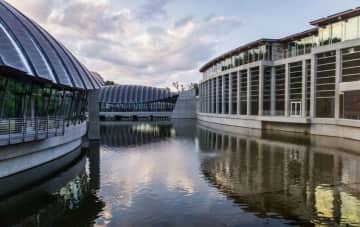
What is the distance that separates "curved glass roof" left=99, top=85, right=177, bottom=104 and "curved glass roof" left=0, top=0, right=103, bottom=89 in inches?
3133

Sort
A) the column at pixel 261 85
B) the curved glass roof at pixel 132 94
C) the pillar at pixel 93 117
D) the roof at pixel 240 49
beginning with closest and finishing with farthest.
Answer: the pillar at pixel 93 117, the column at pixel 261 85, the roof at pixel 240 49, the curved glass roof at pixel 132 94

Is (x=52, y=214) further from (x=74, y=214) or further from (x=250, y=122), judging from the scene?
(x=250, y=122)

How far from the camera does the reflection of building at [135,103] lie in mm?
111062

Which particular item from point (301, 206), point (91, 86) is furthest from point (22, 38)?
point (301, 206)

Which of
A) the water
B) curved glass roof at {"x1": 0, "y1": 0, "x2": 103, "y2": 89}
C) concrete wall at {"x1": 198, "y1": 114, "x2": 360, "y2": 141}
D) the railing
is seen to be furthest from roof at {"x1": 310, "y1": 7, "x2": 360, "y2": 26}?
the railing

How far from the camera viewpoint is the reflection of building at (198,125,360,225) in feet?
46.5

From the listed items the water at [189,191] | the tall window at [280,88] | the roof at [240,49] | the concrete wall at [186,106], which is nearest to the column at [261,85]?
the tall window at [280,88]

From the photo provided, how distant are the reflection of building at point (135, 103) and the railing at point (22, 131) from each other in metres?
87.3

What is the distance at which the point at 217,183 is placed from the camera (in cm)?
1933

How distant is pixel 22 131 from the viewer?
1995 centimetres

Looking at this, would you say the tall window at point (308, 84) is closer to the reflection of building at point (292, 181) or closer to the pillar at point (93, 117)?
the reflection of building at point (292, 181)

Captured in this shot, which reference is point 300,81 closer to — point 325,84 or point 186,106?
point 325,84

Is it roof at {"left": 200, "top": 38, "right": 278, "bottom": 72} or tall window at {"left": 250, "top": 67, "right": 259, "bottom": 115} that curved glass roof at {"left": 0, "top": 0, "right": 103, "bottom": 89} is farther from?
roof at {"left": 200, "top": 38, "right": 278, "bottom": 72}

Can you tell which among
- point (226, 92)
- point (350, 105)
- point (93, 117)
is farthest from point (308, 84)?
point (93, 117)
